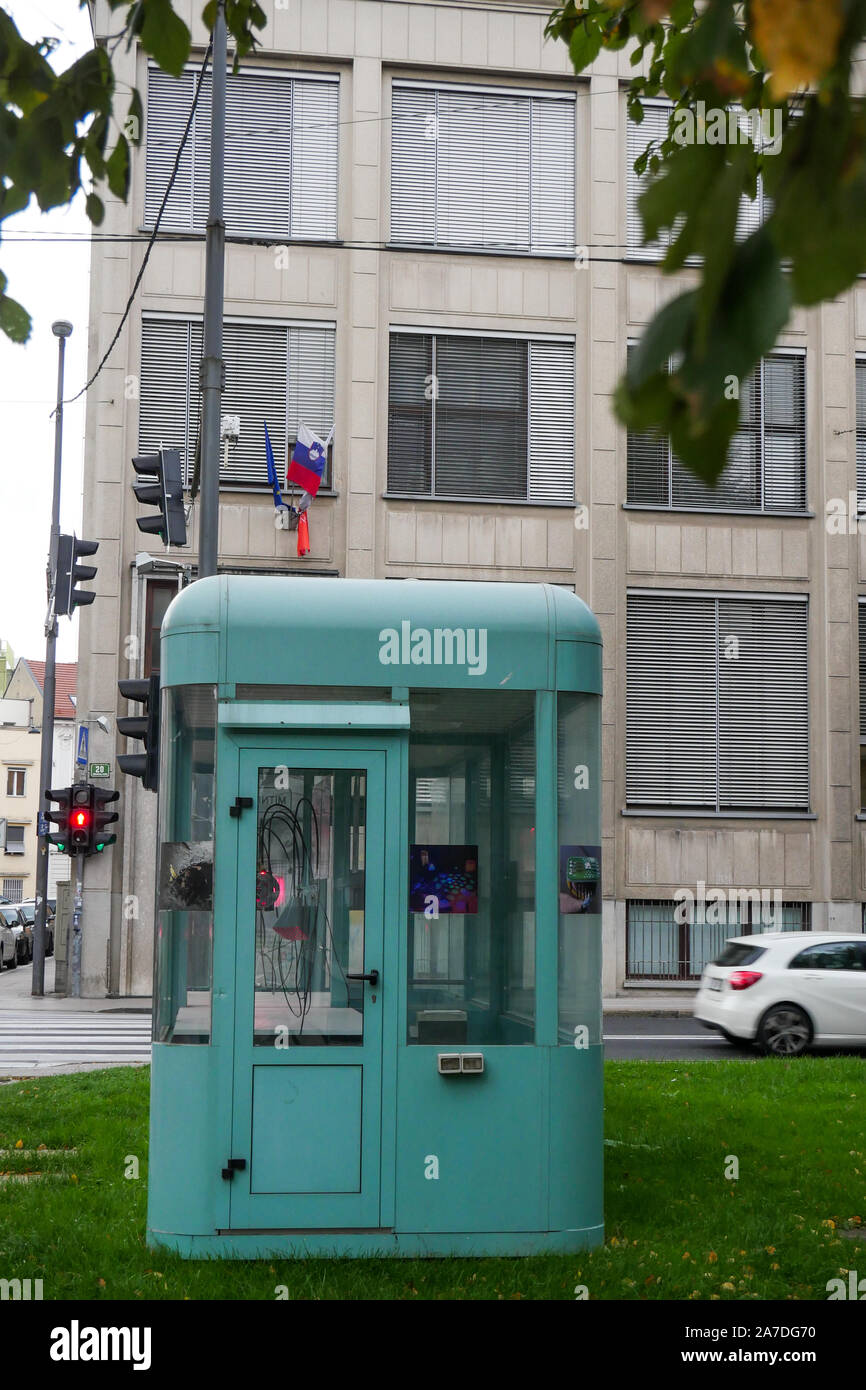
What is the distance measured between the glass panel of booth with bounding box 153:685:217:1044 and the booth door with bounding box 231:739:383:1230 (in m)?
0.17

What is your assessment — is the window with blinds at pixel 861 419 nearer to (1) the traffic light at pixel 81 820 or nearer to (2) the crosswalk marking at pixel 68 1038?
(1) the traffic light at pixel 81 820

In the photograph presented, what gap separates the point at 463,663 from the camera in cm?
717

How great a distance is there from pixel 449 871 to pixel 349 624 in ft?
4.05

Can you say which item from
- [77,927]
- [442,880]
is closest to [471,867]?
[442,880]

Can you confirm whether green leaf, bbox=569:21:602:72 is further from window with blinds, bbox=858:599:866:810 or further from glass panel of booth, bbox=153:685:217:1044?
window with blinds, bbox=858:599:866:810

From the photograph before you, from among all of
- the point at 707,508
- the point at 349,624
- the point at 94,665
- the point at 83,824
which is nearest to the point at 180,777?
the point at 349,624

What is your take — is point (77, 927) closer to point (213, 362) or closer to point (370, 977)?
point (213, 362)

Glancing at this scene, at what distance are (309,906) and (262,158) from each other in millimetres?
19595

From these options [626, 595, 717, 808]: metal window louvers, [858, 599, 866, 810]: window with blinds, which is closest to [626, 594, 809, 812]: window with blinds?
[626, 595, 717, 808]: metal window louvers

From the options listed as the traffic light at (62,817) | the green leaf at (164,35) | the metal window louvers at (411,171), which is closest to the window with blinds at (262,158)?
the metal window louvers at (411,171)

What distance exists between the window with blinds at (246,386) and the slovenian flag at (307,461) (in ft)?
3.70

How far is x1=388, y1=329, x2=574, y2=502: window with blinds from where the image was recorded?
2389cm

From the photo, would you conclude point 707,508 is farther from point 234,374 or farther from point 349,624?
point 349,624

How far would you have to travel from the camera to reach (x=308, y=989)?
22.6 ft
